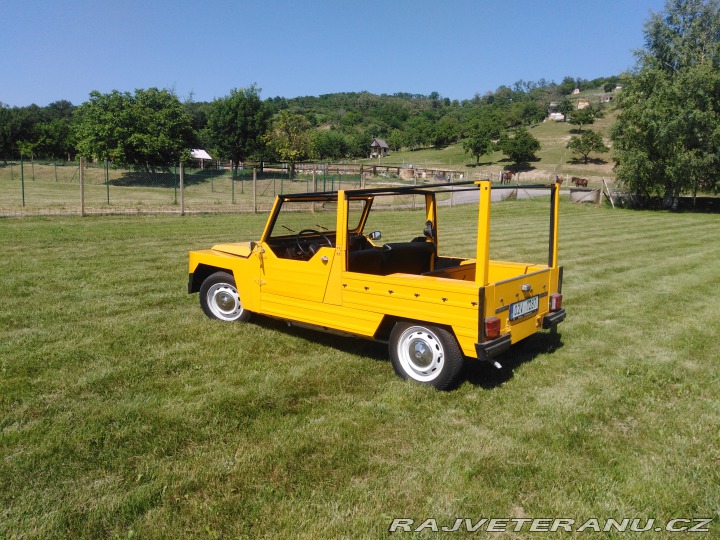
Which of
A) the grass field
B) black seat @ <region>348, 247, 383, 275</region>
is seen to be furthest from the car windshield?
the grass field

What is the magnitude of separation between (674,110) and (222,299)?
3257 cm

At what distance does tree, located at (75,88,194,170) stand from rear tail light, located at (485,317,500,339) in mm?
52668

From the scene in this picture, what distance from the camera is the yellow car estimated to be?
4.55 meters

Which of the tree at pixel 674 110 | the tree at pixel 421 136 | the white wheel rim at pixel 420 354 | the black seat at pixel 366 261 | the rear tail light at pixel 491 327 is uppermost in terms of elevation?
the tree at pixel 421 136

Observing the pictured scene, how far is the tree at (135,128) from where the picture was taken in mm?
53625

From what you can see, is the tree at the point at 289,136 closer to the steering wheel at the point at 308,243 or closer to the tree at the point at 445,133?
the tree at the point at 445,133

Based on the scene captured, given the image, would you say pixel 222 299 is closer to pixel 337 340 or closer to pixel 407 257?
pixel 337 340

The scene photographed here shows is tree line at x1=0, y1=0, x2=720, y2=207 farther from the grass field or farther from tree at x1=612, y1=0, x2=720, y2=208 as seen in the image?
the grass field

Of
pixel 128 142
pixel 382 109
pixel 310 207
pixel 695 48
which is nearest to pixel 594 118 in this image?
pixel 382 109

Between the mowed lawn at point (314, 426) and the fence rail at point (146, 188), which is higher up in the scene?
the fence rail at point (146, 188)

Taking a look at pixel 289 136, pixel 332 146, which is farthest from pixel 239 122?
pixel 332 146

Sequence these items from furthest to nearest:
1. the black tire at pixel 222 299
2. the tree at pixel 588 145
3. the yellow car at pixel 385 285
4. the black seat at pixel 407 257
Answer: the tree at pixel 588 145, the black tire at pixel 222 299, the black seat at pixel 407 257, the yellow car at pixel 385 285

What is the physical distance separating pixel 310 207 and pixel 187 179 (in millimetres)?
42774

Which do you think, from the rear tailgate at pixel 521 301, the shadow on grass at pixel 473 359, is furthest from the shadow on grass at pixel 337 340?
the rear tailgate at pixel 521 301
